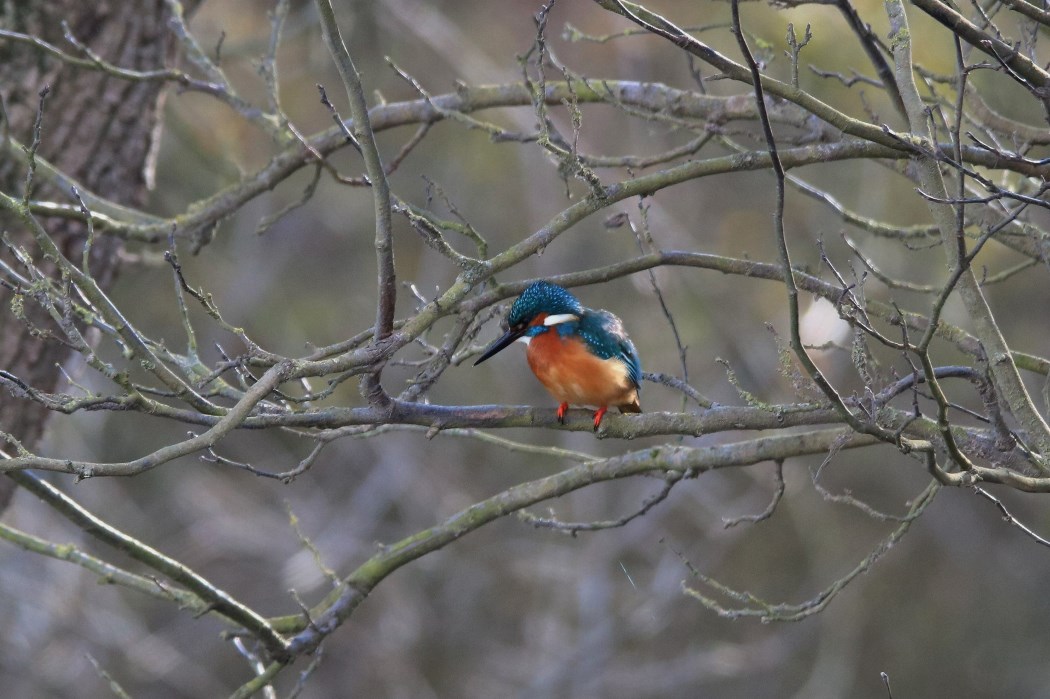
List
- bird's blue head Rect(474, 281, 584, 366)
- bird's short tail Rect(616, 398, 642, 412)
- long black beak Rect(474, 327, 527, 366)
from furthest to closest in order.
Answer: bird's short tail Rect(616, 398, 642, 412)
bird's blue head Rect(474, 281, 584, 366)
long black beak Rect(474, 327, 527, 366)

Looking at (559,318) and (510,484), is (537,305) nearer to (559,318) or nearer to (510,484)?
(559,318)

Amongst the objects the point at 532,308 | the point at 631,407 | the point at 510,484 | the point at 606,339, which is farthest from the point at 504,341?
the point at 510,484

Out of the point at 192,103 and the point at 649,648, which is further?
the point at 649,648

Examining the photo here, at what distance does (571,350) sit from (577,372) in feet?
0.44

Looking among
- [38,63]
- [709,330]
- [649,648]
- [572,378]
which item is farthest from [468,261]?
[649,648]

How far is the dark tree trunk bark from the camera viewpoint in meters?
3.89

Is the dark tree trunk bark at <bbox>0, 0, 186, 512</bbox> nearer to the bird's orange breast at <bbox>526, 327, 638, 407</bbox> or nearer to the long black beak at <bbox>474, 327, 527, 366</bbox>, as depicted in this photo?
the long black beak at <bbox>474, 327, 527, 366</bbox>

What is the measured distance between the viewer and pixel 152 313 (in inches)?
333

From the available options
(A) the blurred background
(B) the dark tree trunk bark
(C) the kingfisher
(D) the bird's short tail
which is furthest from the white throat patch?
(A) the blurred background

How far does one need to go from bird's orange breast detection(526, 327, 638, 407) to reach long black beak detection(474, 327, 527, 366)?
0.07 meters

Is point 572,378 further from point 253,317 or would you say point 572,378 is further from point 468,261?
point 253,317

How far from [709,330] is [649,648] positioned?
341 cm

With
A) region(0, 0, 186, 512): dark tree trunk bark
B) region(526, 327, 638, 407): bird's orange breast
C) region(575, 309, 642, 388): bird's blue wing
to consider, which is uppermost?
region(0, 0, 186, 512): dark tree trunk bark

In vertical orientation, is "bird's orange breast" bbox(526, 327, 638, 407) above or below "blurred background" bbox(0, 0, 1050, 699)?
below
